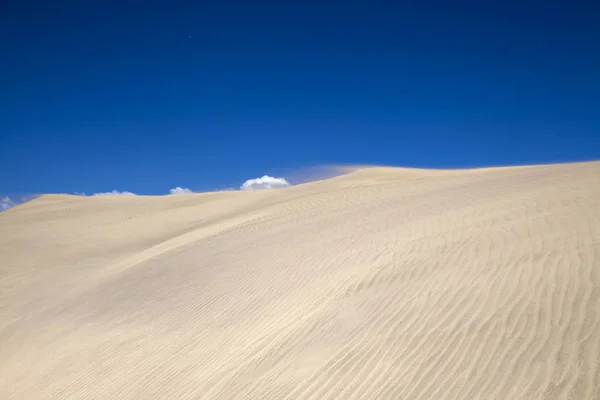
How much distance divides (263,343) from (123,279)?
320 inches

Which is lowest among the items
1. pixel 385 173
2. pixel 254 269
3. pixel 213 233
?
pixel 254 269

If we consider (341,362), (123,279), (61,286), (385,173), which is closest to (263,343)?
(341,362)

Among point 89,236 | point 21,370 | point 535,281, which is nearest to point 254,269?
point 21,370

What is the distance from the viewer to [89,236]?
75.8ft

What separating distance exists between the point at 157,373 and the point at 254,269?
174 inches

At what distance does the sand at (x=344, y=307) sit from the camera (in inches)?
221

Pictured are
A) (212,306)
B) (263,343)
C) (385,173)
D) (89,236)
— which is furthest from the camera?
(385,173)

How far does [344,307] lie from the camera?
308 inches

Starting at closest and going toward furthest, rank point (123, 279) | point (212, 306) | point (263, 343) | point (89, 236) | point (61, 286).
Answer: point (263, 343) < point (212, 306) < point (123, 279) < point (61, 286) < point (89, 236)

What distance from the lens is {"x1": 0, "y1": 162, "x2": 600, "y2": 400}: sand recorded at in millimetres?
5605

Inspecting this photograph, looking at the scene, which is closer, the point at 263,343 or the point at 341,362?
the point at 341,362

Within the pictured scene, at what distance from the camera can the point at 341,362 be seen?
249 inches

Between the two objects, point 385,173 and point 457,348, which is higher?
point 385,173

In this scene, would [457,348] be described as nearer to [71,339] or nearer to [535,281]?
[535,281]
